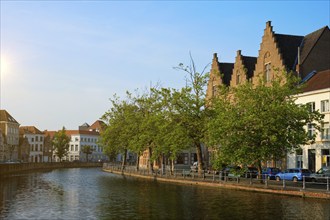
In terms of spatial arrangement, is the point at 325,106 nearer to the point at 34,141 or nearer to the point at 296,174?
the point at 296,174

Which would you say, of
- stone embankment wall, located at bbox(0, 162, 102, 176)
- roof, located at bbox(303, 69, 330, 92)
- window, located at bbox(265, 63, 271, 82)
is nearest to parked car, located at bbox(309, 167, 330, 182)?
roof, located at bbox(303, 69, 330, 92)

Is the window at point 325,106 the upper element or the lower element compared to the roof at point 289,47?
lower

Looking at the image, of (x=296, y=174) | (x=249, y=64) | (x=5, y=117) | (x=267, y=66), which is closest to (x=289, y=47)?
(x=267, y=66)

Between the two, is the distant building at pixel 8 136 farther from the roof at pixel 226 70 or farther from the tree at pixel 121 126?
the roof at pixel 226 70

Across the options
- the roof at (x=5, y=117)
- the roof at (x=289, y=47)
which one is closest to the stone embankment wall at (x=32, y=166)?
the roof at (x=5, y=117)

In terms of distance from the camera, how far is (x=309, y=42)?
65.0 metres

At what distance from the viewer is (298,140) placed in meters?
40.5

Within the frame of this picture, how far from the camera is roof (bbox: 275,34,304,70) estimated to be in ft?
209

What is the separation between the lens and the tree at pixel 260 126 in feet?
135

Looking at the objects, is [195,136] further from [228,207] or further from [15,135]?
[15,135]

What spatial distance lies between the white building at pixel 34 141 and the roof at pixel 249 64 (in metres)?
106

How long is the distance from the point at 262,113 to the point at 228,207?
15657 mm

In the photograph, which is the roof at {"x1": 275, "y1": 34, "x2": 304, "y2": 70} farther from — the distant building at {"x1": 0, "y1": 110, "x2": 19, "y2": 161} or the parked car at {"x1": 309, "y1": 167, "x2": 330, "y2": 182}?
the distant building at {"x1": 0, "y1": 110, "x2": 19, "y2": 161}

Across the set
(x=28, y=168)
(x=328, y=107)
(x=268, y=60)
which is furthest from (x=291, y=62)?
(x=28, y=168)
